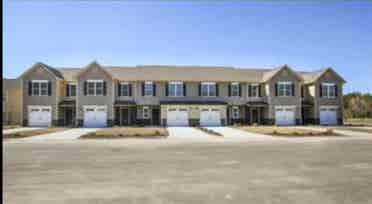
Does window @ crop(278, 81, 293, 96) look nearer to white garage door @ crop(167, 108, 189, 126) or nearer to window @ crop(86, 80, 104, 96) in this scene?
white garage door @ crop(167, 108, 189, 126)

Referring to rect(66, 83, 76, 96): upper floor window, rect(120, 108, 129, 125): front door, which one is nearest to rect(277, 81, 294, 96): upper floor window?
rect(120, 108, 129, 125): front door

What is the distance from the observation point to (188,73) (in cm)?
3709

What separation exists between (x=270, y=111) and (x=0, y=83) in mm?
34820

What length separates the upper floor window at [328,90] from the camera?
36406mm

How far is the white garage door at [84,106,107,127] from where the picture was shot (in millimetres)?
32781

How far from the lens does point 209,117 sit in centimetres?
3497

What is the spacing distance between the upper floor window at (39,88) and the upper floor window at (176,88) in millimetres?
13267

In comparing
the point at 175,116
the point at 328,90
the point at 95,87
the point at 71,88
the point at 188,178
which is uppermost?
the point at 71,88

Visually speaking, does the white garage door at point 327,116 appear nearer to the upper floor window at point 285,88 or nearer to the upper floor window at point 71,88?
the upper floor window at point 285,88

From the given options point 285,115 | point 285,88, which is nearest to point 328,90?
point 285,88

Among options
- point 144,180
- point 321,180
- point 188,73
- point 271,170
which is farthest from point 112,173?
point 188,73

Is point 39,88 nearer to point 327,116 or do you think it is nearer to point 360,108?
point 327,116

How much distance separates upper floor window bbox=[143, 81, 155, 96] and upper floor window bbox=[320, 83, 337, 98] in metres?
20.1

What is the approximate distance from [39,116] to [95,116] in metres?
6.10
